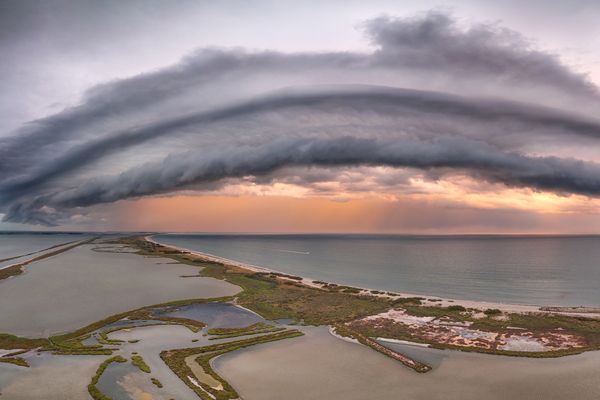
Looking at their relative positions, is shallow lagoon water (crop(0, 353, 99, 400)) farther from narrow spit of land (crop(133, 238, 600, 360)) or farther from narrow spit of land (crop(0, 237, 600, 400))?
narrow spit of land (crop(133, 238, 600, 360))

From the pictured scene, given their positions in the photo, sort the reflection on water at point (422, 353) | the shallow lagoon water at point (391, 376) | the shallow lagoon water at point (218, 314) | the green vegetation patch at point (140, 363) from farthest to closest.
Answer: the shallow lagoon water at point (218, 314) → the reflection on water at point (422, 353) → the green vegetation patch at point (140, 363) → the shallow lagoon water at point (391, 376)

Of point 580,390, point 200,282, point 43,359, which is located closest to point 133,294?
point 200,282

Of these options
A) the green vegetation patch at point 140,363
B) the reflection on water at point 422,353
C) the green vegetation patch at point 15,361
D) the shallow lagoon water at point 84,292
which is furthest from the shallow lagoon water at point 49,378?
the reflection on water at point 422,353

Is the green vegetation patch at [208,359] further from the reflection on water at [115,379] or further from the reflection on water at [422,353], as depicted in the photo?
the reflection on water at [422,353]

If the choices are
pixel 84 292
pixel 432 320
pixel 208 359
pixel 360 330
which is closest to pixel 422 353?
pixel 360 330

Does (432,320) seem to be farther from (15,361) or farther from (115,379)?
(15,361)

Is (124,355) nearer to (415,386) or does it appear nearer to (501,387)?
(415,386)
